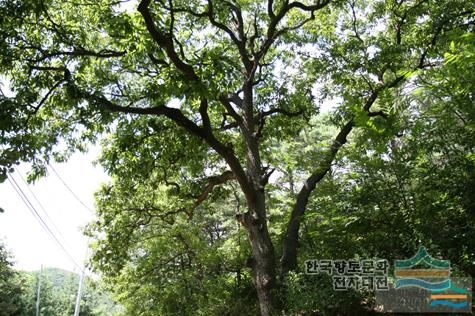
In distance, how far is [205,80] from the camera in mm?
6086

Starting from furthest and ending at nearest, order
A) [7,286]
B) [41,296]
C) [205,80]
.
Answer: [41,296]
[7,286]
[205,80]

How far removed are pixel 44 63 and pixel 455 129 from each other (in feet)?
21.9

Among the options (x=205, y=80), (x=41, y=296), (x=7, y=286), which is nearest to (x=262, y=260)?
(x=205, y=80)

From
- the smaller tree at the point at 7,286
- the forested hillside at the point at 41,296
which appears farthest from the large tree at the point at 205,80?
the smaller tree at the point at 7,286

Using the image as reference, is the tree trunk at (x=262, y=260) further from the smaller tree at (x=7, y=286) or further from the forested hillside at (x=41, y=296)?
the smaller tree at (x=7, y=286)

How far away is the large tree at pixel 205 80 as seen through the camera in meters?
6.15

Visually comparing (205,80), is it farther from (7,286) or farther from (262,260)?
(7,286)

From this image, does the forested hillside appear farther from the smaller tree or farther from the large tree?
the large tree

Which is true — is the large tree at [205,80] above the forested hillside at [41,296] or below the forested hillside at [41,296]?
above

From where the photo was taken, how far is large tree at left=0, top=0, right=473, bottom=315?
6.15 m

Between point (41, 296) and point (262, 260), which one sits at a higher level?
point (262, 260)

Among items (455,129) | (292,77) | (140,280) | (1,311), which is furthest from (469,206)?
(1,311)

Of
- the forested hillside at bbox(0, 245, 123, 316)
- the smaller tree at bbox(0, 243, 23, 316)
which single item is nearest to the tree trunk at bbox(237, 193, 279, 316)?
the forested hillside at bbox(0, 245, 123, 316)

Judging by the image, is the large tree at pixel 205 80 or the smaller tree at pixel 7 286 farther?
the smaller tree at pixel 7 286
